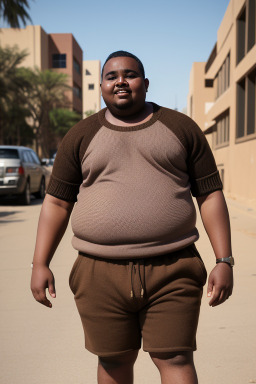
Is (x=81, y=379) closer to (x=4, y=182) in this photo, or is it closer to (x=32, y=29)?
(x=4, y=182)

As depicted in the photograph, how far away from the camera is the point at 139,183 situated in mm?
2379

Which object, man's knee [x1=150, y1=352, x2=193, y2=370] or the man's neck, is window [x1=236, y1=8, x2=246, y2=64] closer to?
the man's neck

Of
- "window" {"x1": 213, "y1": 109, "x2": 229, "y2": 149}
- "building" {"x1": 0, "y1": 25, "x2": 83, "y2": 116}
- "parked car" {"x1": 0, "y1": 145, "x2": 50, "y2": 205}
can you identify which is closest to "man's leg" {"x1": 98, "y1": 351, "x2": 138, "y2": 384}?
"parked car" {"x1": 0, "y1": 145, "x2": 50, "y2": 205}

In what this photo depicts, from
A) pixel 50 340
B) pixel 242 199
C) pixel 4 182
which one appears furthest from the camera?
pixel 242 199

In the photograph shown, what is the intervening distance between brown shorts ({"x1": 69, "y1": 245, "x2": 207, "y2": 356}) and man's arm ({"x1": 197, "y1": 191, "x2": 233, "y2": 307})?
0.07m

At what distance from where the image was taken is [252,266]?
7043 millimetres

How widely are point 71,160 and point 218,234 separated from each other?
29.5 inches

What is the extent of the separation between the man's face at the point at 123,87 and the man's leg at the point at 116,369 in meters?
1.10

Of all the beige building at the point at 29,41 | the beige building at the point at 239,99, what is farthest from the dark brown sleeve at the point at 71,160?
the beige building at the point at 29,41

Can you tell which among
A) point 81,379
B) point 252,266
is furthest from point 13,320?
point 252,266

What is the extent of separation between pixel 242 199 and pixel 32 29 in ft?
204

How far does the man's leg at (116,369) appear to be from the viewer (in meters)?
2.53

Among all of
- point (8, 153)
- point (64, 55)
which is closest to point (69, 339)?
point (8, 153)

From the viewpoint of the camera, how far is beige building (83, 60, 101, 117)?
471 feet
